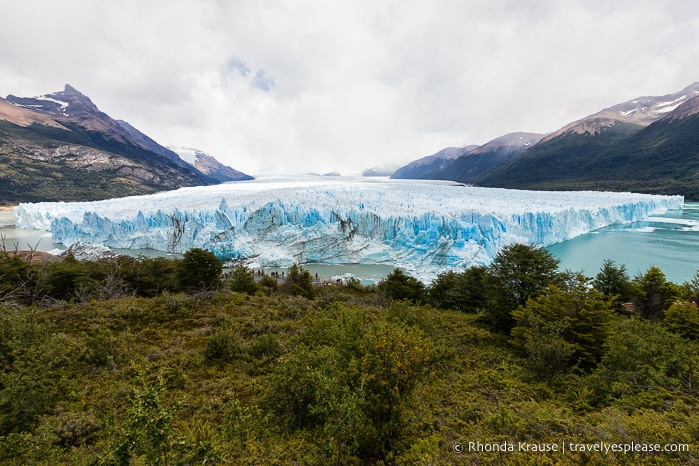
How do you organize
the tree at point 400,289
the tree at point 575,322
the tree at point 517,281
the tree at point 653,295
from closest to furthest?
the tree at point 575,322
the tree at point 517,281
the tree at point 653,295
the tree at point 400,289

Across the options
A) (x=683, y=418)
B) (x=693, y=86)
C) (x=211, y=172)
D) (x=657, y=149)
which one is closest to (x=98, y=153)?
(x=211, y=172)

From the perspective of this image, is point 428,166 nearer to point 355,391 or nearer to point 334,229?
point 334,229

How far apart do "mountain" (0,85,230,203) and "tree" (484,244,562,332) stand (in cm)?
8630

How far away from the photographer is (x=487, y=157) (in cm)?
15000

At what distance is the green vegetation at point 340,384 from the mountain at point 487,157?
471 feet

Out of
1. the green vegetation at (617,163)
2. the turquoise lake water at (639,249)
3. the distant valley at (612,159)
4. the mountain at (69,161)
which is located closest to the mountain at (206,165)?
the mountain at (69,161)

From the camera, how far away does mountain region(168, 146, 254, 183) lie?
17221cm

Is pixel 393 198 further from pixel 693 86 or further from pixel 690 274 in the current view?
pixel 693 86

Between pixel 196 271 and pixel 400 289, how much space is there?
10.4 meters

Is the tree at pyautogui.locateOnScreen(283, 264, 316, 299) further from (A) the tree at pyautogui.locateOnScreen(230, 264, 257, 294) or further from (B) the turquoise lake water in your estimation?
(B) the turquoise lake water

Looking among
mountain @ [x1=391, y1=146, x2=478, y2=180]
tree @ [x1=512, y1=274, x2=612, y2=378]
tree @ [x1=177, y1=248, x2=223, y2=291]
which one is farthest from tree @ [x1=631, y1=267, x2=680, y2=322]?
mountain @ [x1=391, y1=146, x2=478, y2=180]

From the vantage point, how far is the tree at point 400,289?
1512 cm

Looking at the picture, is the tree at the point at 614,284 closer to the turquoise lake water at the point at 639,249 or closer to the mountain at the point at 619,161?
the turquoise lake water at the point at 639,249

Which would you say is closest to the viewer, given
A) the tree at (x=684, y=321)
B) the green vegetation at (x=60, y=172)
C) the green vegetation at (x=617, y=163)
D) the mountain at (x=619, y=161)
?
the tree at (x=684, y=321)
